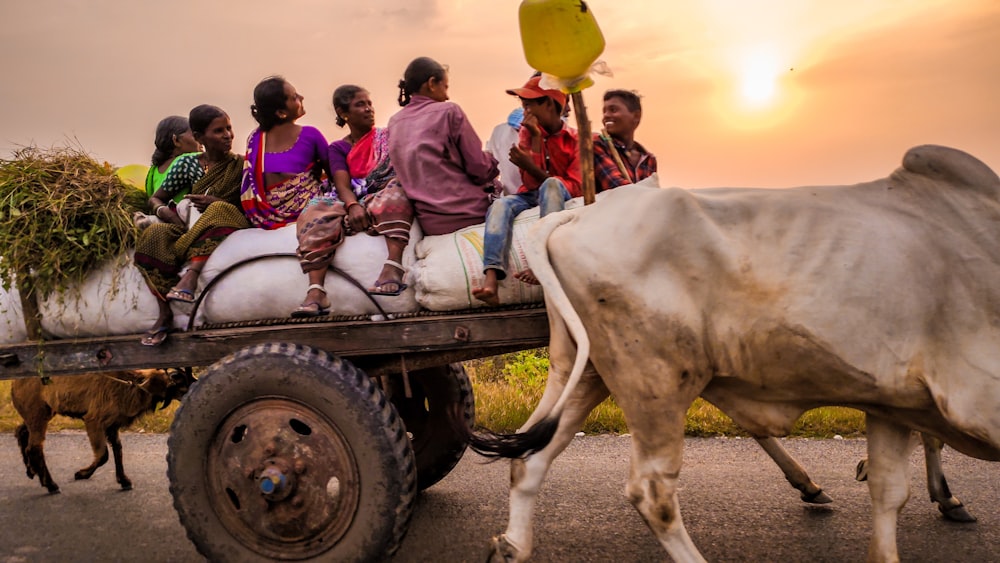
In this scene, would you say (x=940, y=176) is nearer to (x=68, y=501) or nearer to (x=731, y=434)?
(x=731, y=434)

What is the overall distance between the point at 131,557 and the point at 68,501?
1238 mm

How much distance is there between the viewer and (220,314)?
144 inches

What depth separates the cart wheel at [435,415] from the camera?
4418mm

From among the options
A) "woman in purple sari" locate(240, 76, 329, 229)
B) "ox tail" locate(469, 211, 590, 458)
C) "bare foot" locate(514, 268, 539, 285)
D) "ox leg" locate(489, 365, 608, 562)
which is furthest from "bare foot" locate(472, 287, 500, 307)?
"woman in purple sari" locate(240, 76, 329, 229)

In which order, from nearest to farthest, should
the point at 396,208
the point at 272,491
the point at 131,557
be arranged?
1. the point at 272,491
2. the point at 396,208
3. the point at 131,557

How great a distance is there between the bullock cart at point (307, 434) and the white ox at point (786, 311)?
1.26 feet

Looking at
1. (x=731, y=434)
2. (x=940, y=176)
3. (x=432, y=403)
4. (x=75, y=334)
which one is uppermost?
(x=940, y=176)

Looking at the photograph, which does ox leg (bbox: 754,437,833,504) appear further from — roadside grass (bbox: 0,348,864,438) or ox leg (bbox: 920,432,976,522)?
roadside grass (bbox: 0,348,864,438)

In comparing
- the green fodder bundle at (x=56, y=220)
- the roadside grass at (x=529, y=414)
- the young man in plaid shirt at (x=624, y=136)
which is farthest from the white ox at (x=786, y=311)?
the roadside grass at (x=529, y=414)

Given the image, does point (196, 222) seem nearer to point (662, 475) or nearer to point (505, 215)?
point (505, 215)

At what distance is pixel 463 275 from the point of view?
11.3 feet

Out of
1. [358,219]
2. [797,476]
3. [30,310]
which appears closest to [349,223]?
[358,219]

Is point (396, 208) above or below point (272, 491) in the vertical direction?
above

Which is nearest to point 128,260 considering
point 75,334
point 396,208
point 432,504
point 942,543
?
point 75,334
